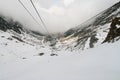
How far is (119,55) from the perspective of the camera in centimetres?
760

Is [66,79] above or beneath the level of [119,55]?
beneath

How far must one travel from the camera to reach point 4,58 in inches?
3123

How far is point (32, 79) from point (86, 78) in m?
4.73

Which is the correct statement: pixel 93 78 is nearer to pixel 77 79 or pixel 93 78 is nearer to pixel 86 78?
pixel 86 78

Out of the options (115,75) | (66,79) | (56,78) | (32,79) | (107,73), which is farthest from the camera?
(32,79)

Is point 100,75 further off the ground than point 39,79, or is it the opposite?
point 39,79

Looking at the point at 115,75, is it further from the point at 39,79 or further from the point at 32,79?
the point at 32,79

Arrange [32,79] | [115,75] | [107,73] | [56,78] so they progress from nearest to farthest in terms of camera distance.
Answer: [115,75] → [107,73] → [56,78] → [32,79]

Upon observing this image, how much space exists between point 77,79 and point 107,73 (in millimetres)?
1674

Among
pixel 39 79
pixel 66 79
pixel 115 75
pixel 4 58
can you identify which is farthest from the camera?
pixel 4 58

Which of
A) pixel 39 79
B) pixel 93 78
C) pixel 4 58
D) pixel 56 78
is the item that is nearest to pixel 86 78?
pixel 93 78

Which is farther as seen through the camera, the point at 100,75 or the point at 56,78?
the point at 56,78

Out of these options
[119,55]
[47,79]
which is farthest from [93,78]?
[47,79]

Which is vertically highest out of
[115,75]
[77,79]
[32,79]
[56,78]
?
[32,79]
